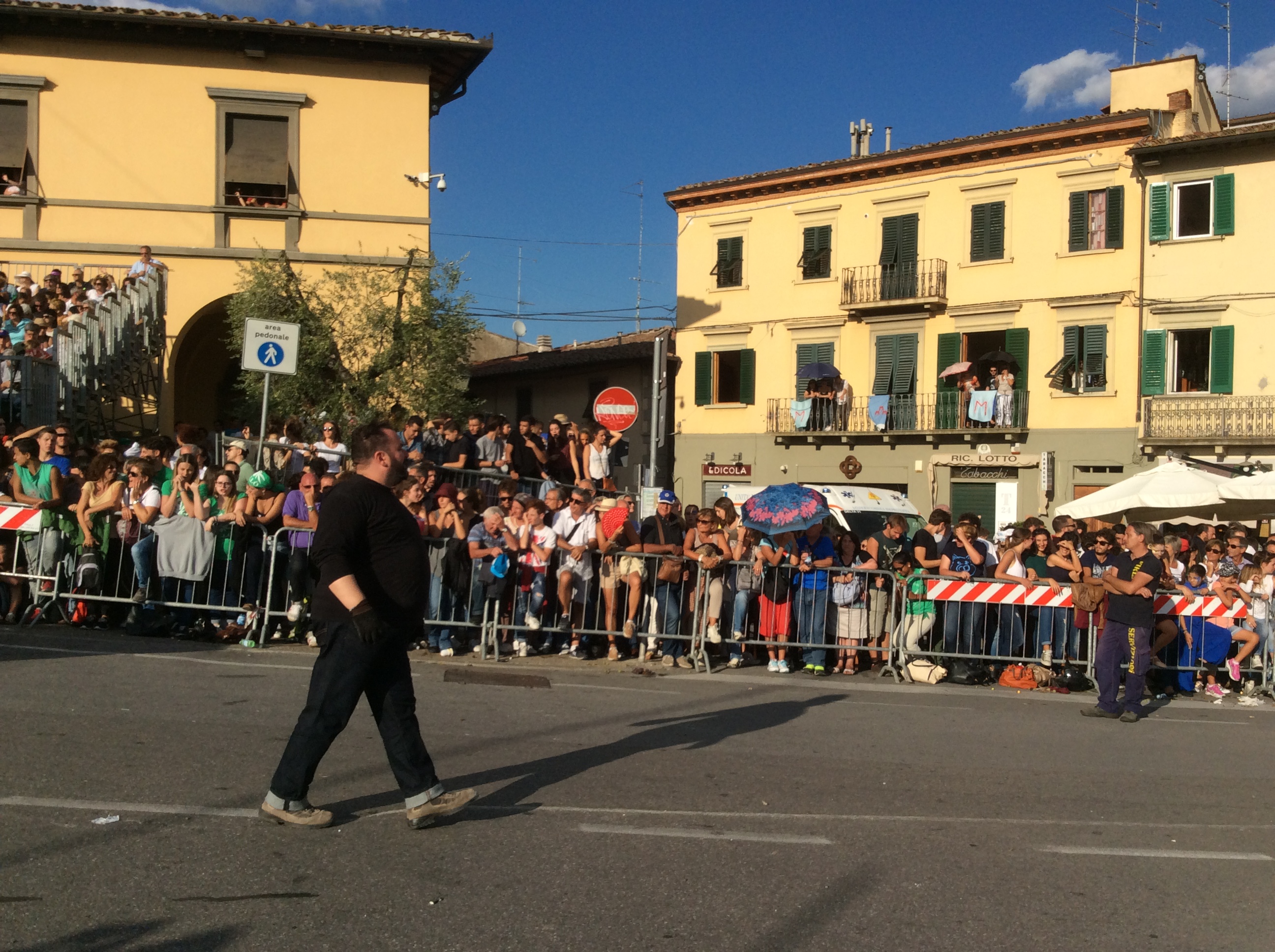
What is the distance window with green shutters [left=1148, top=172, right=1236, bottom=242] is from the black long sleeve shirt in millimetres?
30690

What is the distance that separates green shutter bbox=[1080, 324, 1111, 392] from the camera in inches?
1312

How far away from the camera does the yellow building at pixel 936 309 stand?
1315 inches

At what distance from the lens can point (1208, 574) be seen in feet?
46.8

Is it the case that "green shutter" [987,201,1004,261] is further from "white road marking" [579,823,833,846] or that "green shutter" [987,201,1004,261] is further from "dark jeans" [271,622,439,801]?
"dark jeans" [271,622,439,801]

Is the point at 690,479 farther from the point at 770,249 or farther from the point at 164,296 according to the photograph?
the point at 164,296

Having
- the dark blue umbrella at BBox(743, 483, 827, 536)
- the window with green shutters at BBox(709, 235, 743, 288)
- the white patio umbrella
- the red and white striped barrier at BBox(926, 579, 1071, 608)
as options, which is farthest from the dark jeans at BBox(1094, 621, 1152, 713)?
the window with green shutters at BBox(709, 235, 743, 288)

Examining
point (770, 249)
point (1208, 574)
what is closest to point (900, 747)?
point (1208, 574)

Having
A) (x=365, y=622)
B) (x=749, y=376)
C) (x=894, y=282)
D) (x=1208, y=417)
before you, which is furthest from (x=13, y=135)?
(x=1208, y=417)

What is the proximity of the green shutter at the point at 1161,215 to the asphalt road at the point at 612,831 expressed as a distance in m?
25.1

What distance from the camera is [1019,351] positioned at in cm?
3475

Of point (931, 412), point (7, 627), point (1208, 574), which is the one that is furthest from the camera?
point (931, 412)

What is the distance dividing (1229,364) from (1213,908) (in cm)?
2900

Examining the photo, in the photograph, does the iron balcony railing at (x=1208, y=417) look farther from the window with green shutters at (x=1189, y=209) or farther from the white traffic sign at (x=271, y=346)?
the white traffic sign at (x=271, y=346)

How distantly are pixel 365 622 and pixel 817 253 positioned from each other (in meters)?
34.7
